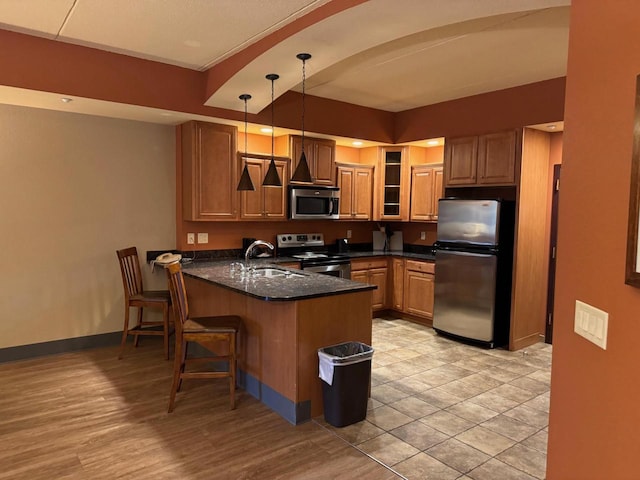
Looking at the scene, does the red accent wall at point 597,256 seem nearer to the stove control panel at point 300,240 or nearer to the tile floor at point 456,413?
the tile floor at point 456,413

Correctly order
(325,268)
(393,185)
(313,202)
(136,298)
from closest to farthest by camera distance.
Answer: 1. (136,298)
2. (325,268)
3. (313,202)
4. (393,185)

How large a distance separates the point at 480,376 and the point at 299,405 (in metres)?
1.86

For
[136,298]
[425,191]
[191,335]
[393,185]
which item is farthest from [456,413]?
[393,185]

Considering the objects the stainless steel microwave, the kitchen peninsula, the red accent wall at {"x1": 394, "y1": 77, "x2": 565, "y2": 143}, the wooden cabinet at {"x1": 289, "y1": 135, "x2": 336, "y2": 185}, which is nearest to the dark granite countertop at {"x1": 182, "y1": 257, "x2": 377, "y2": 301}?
the kitchen peninsula

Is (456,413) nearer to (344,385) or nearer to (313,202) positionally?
(344,385)

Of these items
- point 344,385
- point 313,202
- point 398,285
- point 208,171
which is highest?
point 208,171

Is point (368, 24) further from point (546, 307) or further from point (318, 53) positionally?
point (546, 307)

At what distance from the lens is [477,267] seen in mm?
4684

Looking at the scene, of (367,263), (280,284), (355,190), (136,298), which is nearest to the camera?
(280,284)

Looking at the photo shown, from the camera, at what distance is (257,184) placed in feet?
16.8

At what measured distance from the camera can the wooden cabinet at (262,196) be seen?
502 cm

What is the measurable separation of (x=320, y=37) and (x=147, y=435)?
9.47 feet

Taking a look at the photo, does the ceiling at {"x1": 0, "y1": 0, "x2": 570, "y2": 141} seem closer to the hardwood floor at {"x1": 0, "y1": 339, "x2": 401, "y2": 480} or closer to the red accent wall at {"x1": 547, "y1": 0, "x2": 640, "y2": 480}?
the red accent wall at {"x1": 547, "y1": 0, "x2": 640, "y2": 480}

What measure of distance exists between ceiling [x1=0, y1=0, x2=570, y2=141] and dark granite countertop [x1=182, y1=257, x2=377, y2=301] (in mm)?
1697
